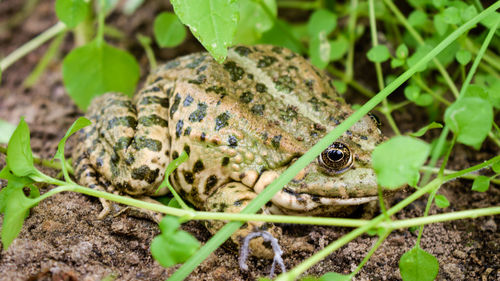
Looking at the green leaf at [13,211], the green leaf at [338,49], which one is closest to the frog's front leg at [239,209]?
the green leaf at [13,211]

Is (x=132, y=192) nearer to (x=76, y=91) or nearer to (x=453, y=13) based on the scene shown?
(x=76, y=91)

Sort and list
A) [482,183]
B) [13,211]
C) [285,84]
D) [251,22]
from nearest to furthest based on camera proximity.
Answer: [13,211] → [482,183] → [285,84] → [251,22]

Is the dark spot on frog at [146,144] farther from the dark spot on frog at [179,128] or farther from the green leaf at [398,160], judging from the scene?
the green leaf at [398,160]

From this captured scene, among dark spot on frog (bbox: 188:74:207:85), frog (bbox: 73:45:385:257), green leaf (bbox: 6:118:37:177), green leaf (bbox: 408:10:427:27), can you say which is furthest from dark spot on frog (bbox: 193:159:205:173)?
green leaf (bbox: 408:10:427:27)

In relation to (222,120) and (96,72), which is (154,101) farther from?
(96,72)

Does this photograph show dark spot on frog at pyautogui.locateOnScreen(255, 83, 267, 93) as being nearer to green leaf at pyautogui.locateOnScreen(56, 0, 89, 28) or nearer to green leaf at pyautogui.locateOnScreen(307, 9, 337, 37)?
green leaf at pyautogui.locateOnScreen(307, 9, 337, 37)

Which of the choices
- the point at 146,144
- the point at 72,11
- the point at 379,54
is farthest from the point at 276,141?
the point at 72,11

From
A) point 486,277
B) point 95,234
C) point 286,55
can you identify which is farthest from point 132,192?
point 486,277
